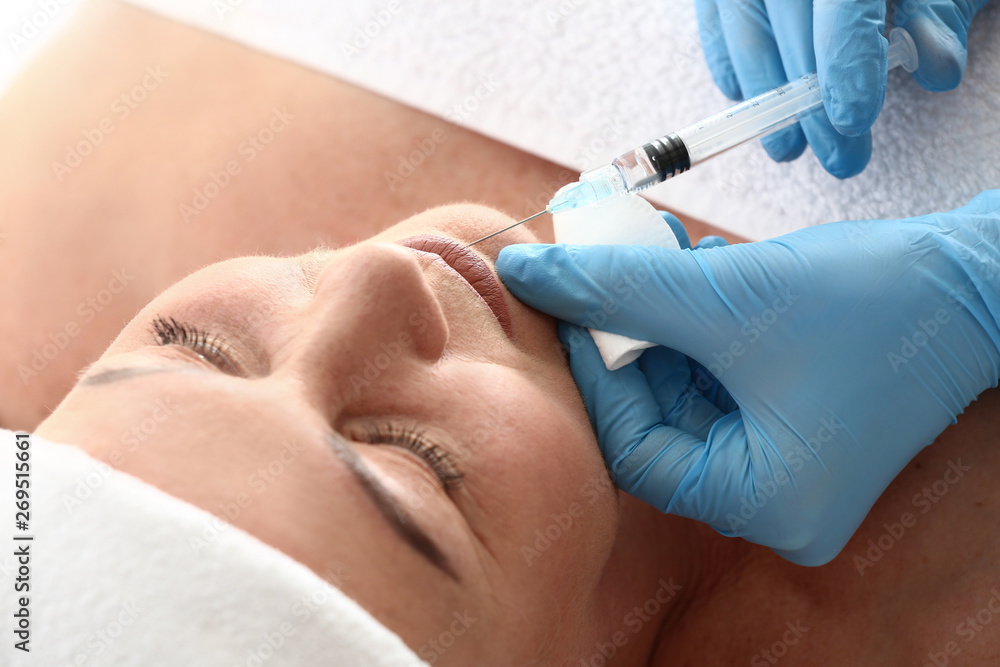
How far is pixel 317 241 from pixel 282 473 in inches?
33.4

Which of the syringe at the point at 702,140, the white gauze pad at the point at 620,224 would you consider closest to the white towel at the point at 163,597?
the syringe at the point at 702,140

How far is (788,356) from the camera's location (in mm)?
1012

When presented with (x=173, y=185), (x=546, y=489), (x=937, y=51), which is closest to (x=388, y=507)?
(x=546, y=489)

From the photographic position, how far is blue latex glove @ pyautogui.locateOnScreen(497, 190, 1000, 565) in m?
0.99

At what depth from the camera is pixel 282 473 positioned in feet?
2.31

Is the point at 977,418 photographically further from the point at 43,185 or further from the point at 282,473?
the point at 43,185

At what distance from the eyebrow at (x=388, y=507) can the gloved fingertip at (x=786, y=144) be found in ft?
3.86

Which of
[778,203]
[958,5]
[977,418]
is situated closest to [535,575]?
[977,418]

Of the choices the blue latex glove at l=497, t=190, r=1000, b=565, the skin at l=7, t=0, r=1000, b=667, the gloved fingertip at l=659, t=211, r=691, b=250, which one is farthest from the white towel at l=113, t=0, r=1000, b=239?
the blue latex glove at l=497, t=190, r=1000, b=565

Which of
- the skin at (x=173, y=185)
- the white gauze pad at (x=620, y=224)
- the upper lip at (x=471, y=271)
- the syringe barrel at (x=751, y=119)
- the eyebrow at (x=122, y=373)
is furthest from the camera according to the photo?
the skin at (x=173, y=185)

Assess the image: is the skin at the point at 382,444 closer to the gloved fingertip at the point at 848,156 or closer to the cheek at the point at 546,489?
the cheek at the point at 546,489

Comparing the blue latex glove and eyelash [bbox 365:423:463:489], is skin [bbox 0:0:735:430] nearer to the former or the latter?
the blue latex glove

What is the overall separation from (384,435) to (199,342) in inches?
10.5

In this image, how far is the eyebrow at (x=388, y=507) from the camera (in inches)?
28.4
